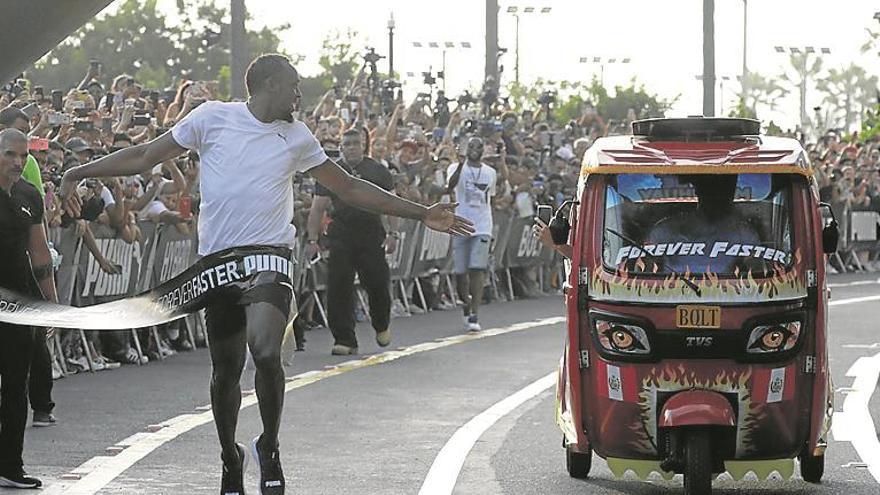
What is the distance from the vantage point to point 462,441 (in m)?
11.2

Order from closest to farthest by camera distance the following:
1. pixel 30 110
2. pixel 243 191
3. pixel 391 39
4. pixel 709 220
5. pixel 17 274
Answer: pixel 243 191 → pixel 709 220 → pixel 17 274 → pixel 30 110 → pixel 391 39

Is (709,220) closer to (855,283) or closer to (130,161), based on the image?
(130,161)

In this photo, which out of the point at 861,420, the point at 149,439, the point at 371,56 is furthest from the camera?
the point at 371,56

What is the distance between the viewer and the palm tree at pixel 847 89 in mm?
155250

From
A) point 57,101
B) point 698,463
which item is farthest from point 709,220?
point 57,101

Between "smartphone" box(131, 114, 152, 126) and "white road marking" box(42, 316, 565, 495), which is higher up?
"smartphone" box(131, 114, 152, 126)

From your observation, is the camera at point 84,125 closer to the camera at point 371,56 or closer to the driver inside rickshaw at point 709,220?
the driver inside rickshaw at point 709,220

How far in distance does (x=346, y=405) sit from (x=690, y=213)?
481 centimetres

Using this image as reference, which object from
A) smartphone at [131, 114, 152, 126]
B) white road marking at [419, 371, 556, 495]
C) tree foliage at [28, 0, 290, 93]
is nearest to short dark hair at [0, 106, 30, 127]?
white road marking at [419, 371, 556, 495]

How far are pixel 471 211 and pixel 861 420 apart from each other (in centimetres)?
889

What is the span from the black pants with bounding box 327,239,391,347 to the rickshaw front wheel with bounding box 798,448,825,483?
8.13 metres

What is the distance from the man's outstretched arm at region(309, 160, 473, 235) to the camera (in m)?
8.61

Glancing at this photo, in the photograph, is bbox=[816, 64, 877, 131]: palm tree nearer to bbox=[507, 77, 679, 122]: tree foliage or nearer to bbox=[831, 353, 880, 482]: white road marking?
bbox=[507, 77, 679, 122]: tree foliage

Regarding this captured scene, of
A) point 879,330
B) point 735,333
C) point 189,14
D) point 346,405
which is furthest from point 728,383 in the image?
point 189,14
